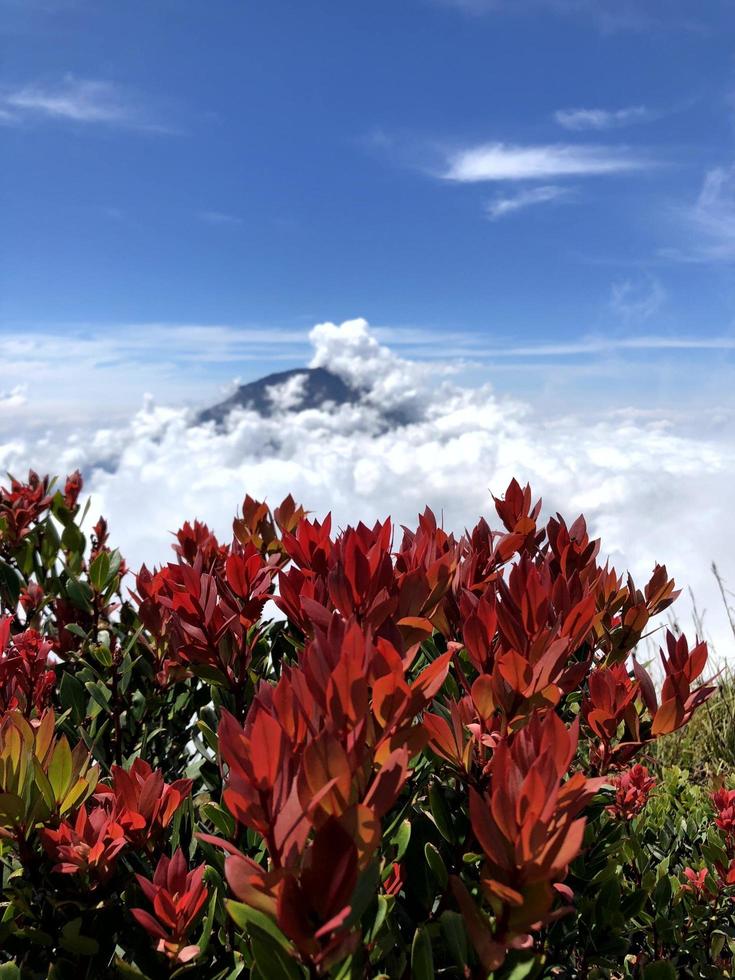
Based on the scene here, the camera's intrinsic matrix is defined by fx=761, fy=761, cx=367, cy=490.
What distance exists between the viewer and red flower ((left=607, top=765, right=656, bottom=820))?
6.81 feet

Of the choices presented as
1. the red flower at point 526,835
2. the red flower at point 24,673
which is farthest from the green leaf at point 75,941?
the red flower at point 526,835

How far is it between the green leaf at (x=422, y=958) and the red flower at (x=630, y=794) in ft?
3.79

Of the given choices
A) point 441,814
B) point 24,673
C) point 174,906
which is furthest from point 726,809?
point 24,673

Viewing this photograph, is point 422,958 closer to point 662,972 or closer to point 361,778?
point 361,778

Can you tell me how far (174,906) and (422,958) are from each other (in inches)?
16.0

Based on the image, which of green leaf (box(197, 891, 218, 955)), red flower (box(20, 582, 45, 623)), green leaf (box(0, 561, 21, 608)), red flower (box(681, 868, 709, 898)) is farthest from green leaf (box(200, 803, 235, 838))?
green leaf (box(0, 561, 21, 608))

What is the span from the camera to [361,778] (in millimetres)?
925

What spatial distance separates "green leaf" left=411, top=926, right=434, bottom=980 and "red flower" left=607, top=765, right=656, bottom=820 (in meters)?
1.15

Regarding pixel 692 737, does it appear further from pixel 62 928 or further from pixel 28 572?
Result: pixel 62 928

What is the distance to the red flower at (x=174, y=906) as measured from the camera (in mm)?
1148

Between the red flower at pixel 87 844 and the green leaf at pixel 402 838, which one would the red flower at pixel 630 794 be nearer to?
the green leaf at pixel 402 838

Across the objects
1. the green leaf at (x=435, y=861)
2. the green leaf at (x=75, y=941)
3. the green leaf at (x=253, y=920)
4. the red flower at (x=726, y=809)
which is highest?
the green leaf at (x=253, y=920)

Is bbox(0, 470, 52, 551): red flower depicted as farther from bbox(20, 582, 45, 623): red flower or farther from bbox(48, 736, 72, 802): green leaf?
bbox(48, 736, 72, 802): green leaf

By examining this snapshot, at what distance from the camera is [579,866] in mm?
1551
